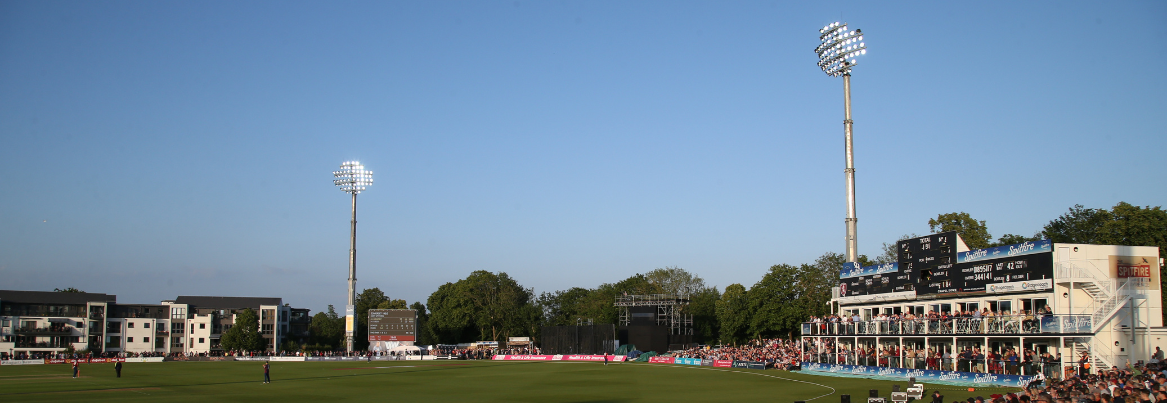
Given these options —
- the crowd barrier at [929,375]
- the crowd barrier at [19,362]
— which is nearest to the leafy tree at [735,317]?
the crowd barrier at [929,375]

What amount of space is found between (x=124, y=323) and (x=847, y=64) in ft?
322

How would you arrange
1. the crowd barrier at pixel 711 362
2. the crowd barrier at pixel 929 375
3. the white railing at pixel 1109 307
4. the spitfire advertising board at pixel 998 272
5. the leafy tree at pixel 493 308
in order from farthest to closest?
the leafy tree at pixel 493 308 → the crowd barrier at pixel 711 362 → the spitfire advertising board at pixel 998 272 → the crowd barrier at pixel 929 375 → the white railing at pixel 1109 307

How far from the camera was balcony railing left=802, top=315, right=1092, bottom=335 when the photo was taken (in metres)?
33.4

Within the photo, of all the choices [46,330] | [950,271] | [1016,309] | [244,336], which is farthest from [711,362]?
[46,330]

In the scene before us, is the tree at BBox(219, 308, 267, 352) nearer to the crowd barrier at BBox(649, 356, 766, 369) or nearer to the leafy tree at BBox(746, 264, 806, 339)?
the crowd barrier at BBox(649, 356, 766, 369)

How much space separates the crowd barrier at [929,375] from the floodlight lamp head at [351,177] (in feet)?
176

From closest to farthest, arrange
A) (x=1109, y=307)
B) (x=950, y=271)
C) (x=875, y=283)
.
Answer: (x=1109, y=307), (x=950, y=271), (x=875, y=283)

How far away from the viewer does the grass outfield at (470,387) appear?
33438 mm

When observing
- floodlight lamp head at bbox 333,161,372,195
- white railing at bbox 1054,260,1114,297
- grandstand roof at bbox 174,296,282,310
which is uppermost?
floodlight lamp head at bbox 333,161,372,195

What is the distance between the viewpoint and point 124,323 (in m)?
106

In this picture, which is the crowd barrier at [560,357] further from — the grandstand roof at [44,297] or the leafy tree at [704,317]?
the grandstand roof at [44,297]

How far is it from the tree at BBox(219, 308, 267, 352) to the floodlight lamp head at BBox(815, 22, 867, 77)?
77.6 meters

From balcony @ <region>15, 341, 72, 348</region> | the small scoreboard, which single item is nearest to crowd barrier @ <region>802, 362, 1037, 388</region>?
the small scoreboard

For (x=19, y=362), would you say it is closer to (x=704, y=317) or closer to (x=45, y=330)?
(x=45, y=330)
